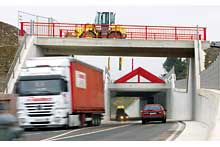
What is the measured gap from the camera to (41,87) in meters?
31.0

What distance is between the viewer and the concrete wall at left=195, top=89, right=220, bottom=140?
1976cm

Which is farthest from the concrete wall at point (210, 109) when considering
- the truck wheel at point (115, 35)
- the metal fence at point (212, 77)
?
the truck wheel at point (115, 35)

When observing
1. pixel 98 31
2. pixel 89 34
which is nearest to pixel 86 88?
pixel 89 34

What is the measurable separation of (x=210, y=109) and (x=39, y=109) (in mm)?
9154

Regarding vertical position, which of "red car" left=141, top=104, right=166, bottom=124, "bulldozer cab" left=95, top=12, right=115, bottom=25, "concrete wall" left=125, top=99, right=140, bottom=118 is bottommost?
"concrete wall" left=125, top=99, right=140, bottom=118

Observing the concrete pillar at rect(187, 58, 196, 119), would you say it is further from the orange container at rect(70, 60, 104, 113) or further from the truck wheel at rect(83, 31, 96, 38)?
the orange container at rect(70, 60, 104, 113)

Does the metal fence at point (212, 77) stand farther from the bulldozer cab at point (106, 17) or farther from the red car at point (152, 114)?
the bulldozer cab at point (106, 17)

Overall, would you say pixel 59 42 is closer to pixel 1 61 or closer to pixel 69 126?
pixel 1 61

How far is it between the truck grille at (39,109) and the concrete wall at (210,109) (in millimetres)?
8140

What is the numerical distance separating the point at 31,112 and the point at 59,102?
160 cm

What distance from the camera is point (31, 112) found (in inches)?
1235

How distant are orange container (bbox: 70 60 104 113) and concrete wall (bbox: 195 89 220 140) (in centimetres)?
669

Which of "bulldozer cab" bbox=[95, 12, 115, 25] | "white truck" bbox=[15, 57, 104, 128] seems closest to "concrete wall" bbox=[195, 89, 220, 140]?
"white truck" bbox=[15, 57, 104, 128]
